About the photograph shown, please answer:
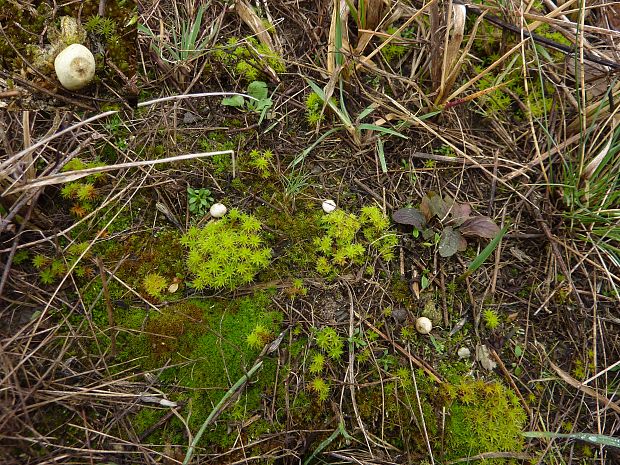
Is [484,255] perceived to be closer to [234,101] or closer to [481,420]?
[481,420]

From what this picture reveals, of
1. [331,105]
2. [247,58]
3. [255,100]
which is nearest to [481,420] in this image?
[331,105]

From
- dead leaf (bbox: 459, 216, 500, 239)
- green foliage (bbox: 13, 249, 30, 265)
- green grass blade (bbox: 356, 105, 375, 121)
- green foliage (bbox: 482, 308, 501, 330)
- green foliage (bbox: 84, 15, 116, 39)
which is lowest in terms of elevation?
green foliage (bbox: 482, 308, 501, 330)

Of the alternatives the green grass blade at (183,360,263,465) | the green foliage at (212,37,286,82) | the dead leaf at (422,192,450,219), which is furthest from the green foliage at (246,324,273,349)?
the green foliage at (212,37,286,82)

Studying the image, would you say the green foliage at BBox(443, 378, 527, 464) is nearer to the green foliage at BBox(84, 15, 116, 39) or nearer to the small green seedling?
the small green seedling

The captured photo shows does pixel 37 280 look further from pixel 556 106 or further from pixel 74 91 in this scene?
pixel 556 106

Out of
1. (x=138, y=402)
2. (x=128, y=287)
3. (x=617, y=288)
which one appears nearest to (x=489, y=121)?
(x=617, y=288)

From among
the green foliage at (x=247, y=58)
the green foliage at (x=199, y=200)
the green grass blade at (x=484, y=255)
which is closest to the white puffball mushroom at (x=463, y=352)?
the green grass blade at (x=484, y=255)
